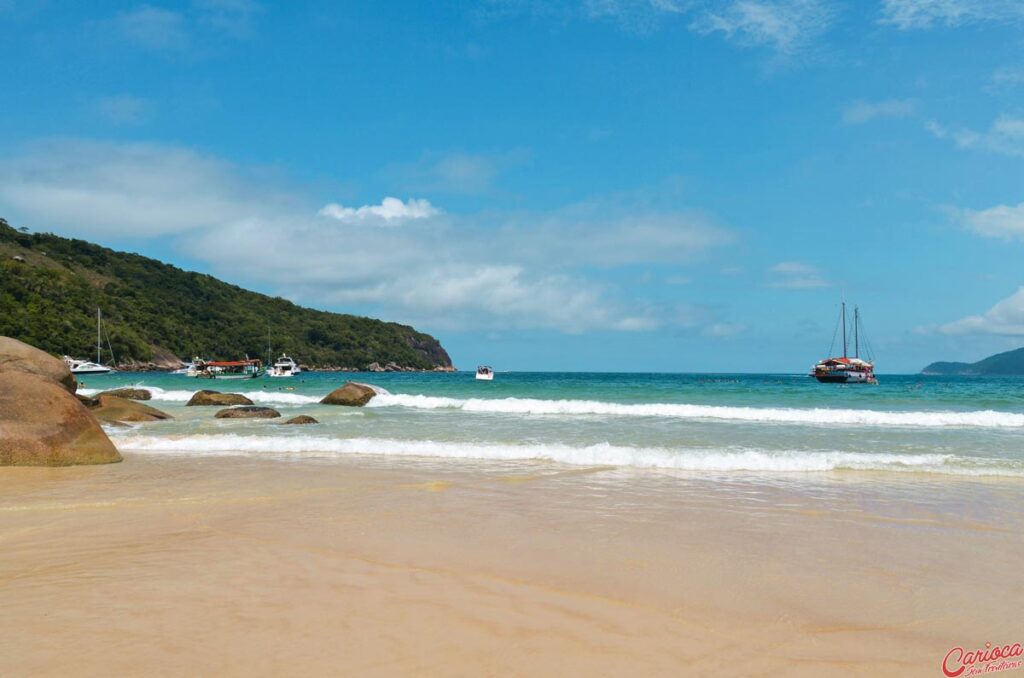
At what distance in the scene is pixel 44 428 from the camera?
1058 cm

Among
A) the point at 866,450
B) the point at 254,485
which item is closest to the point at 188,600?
the point at 254,485

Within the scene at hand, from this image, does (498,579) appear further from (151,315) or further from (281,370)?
(151,315)

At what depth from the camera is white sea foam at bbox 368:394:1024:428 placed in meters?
22.9

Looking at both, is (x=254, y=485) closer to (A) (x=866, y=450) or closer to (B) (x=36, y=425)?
(B) (x=36, y=425)

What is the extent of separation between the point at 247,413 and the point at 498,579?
65.8 feet

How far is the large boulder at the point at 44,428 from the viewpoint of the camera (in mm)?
10289

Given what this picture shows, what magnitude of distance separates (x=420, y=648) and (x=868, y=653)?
8.74ft

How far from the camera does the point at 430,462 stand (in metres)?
11.8

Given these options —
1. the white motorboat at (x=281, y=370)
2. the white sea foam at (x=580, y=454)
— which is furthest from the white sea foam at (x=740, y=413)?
the white motorboat at (x=281, y=370)

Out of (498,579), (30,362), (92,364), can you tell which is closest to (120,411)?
(30,362)

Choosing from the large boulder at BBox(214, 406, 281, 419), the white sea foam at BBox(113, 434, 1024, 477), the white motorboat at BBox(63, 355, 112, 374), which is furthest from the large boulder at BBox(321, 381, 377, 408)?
the white motorboat at BBox(63, 355, 112, 374)

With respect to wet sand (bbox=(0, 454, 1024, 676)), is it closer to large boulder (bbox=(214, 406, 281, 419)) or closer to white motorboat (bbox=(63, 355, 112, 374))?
large boulder (bbox=(214, 406, 281, 419))

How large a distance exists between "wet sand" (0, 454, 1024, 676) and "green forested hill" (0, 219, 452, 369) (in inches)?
3584

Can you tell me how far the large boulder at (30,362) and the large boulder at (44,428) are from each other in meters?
0.87
